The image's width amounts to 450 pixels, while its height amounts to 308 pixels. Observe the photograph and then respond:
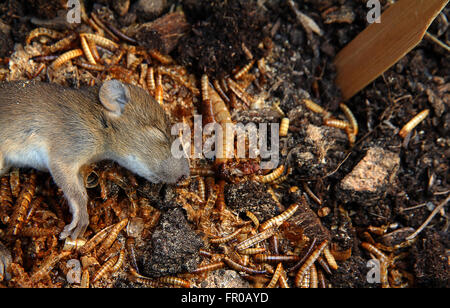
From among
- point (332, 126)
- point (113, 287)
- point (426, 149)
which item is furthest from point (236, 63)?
point (113, 287)

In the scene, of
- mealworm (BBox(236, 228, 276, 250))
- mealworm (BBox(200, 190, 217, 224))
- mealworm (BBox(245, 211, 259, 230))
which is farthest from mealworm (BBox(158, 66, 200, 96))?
mealworm (BBox(236, 228, 276, 250))

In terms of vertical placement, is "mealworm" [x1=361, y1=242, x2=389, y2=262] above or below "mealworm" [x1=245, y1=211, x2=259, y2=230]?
below

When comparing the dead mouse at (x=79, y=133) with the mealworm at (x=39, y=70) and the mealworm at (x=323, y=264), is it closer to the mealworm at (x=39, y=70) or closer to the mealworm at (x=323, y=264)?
the mealworm at (x=39, y=70)

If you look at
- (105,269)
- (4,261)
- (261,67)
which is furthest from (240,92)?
(4,261)

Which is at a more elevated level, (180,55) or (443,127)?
(180,55)

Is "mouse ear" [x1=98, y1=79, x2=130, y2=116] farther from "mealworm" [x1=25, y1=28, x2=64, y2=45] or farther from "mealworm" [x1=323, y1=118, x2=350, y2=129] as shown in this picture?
"mealworm" [x1=323, y1=118, x2=350, y2=129]

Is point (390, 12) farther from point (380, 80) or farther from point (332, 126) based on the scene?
point (332, 126)
